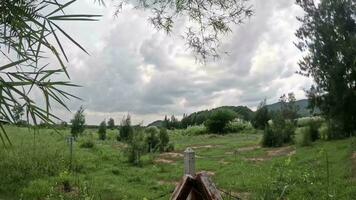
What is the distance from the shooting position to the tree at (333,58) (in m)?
23.1

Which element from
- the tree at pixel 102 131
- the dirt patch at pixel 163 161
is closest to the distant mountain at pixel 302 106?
the dirt patch at pixel 163 161

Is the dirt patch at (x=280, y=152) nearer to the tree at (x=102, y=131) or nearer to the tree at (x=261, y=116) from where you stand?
the tree at (x=102, y=131)

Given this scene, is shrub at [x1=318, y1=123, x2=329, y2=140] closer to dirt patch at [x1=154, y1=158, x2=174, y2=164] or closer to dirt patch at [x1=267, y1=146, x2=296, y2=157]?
dirt patch at [x1=267, y1=146, x2=296, y2=157]

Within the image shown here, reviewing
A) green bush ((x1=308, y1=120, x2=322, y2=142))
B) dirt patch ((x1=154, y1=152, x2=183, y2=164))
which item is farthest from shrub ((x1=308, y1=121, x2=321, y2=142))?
dirt patch ((x1=154, y1=152, x2=183, y2=164))

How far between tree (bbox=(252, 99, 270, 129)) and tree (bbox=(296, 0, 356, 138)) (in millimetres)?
13913

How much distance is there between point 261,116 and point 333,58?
1643 cm

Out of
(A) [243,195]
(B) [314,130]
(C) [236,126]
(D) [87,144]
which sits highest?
(C) [236,126]

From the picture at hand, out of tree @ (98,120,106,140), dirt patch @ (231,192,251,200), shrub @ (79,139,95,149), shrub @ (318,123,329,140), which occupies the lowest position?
dirt patch @ (231,192,251,200)

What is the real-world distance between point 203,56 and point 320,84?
20.6m

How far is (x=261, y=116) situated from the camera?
130 ft

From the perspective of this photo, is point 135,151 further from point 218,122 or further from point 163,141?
point 218,122

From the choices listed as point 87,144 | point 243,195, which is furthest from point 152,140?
point 243,195

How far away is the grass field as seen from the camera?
1174 centimetres

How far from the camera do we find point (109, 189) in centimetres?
1279
